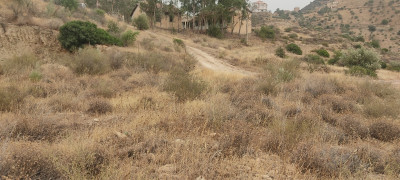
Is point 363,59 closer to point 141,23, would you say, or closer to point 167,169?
point 167,169

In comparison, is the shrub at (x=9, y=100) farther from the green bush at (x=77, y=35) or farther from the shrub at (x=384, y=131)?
the green bush at (x=77, y=35)

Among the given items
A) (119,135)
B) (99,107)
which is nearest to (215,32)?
(99,107)

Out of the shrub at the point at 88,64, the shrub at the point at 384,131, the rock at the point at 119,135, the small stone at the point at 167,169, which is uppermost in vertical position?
the shrub at the point at 88,64

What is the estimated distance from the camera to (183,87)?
22.2 feet

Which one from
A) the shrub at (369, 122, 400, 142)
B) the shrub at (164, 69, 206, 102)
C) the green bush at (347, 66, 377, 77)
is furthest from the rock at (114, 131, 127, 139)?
the green bush at (347, 66, 377, 77)

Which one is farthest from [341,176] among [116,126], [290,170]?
[116,126]

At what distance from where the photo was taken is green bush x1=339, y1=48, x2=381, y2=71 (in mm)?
17797

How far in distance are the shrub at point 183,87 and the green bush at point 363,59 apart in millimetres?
17699

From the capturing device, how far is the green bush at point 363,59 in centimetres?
1780

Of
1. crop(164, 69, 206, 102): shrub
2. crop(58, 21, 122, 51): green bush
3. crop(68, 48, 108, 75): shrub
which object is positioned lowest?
crop(164, 69, 206, 102): shrub

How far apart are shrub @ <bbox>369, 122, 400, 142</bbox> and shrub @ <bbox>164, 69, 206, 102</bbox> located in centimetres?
442

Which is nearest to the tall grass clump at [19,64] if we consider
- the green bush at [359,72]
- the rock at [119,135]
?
the rock at [119,135]

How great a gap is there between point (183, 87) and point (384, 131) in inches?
199

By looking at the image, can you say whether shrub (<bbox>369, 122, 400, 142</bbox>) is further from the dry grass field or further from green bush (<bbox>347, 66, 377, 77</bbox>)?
green bush (<bbox>347, 66, 377, 77</bbox>)
